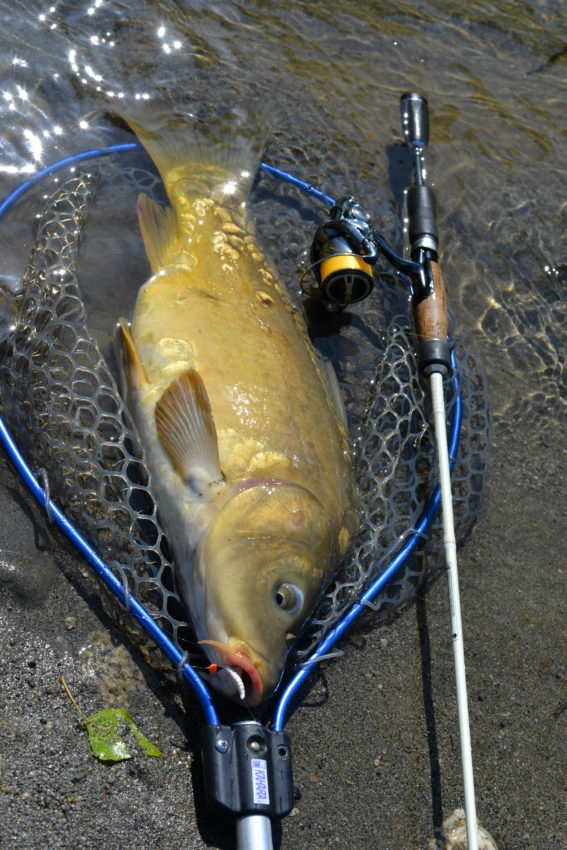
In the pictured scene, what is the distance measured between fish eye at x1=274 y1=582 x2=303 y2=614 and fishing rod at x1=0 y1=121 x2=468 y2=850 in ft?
0.88

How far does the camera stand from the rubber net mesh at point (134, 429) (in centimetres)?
317

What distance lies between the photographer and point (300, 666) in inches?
119

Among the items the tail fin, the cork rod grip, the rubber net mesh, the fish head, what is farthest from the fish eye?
the tail fin

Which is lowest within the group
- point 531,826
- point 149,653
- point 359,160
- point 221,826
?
point 531,826

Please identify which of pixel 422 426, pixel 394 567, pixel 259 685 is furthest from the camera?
pixel 422 426

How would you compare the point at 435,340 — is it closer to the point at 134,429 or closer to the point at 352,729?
the point at 134,429

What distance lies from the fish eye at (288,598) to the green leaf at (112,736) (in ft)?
2.24

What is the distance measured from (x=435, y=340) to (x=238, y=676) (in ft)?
6.15

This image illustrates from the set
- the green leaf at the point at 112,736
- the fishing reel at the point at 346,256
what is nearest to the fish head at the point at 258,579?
the green leaf at the point at 112,736

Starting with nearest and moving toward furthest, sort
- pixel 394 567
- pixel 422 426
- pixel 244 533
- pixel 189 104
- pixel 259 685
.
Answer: pixel 259 685 → pixel 244 533 → pixel 394 567 → pixel 422 426 → pixel 189 104

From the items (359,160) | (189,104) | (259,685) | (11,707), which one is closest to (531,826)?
(259,685)

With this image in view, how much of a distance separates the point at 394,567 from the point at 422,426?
82 cm

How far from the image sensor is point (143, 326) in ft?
11.5

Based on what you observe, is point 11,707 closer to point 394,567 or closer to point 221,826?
point 221,826
